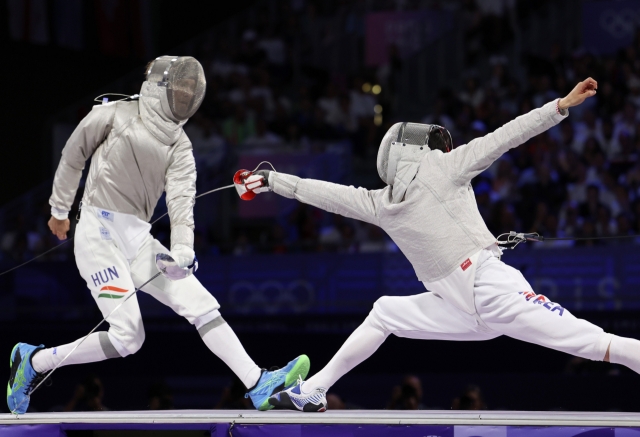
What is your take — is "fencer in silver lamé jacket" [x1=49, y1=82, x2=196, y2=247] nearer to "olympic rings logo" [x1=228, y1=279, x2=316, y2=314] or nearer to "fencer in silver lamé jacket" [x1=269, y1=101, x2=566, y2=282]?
"fencer in silver lamé jacket" [x1=269, y1=101, x2=566, y2=282]

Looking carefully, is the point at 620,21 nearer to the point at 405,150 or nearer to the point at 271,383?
the point at 405,150

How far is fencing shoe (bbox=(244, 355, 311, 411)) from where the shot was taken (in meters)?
4.12

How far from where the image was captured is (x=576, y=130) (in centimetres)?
829

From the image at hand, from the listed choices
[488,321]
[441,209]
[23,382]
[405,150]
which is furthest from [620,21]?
[23,382]

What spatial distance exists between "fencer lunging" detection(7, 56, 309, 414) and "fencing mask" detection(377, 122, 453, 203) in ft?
2.98

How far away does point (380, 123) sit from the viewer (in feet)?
31.4

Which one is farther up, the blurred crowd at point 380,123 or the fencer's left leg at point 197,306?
the blurred crowd at point 380,123

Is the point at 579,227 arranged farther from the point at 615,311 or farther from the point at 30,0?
the point at 30,0

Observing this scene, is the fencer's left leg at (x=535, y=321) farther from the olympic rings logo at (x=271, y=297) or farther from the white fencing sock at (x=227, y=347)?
the olympic rings logo at (x=271, y=297)

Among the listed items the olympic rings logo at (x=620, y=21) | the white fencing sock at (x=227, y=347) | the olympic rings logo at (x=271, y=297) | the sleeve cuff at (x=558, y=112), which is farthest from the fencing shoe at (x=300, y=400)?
the olympic rings logo at (x=620, y=21)

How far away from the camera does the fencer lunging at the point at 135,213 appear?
13.5ft

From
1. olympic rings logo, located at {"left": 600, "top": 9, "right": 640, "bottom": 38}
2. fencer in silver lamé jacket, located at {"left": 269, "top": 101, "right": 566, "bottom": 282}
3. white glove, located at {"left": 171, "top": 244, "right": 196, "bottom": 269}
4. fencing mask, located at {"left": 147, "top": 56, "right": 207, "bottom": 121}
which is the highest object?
olympic rings logo, located at {"left": 600, "top": 9, "right": 640, "bottom": 38}

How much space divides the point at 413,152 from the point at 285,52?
7.10m

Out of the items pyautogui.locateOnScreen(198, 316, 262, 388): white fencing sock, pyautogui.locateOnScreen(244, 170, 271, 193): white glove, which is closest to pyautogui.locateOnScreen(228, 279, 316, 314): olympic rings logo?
pyautogui.locateOnScreen(198, 316, 262, 388): white fencing sock
